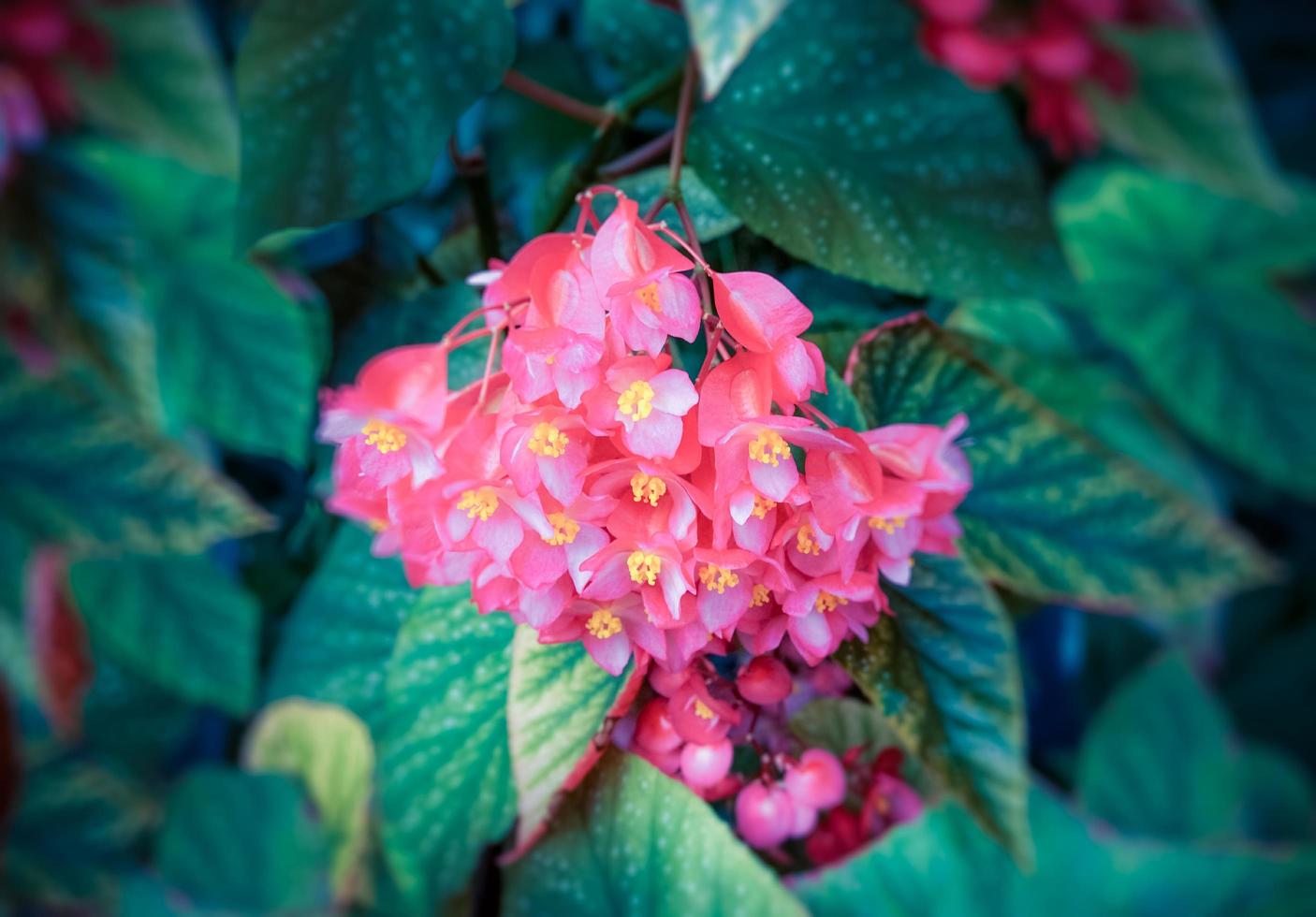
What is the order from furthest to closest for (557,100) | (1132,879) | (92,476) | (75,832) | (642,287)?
1. (75,832)
2. (92,476)
3. (1132,879)
4. (557,100)
5. (642,287)

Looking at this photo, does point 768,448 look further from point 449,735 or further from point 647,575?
point 449,735

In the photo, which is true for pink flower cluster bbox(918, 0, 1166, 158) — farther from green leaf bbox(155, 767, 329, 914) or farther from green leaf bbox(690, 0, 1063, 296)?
green leaf bbox(155, 767, 329, 914)

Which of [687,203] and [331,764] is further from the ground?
[687,203]

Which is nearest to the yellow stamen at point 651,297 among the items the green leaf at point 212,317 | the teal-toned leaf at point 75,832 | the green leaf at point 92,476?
the green leaf at point 212,317

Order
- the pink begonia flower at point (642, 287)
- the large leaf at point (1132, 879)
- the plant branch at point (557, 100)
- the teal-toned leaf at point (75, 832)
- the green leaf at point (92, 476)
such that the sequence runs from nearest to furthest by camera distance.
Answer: the pink begonia flower at point (642, 287), the plant branch at point (557, 100), the large leaf at point (1132, 879), the green leaf at point (92, 476), the teal-toned leaf at point (75, 832)

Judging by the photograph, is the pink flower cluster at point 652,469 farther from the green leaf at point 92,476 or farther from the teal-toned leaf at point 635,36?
the green leaf at point 92,476

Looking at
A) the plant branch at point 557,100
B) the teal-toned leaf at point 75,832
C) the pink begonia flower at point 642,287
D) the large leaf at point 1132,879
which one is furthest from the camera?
the teal-toned leaf at point 75,832

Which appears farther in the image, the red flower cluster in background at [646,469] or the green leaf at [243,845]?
the green leaf at [243,845]

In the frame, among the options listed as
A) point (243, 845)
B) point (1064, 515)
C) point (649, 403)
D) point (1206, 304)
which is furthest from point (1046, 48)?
A: point (243, 845)
